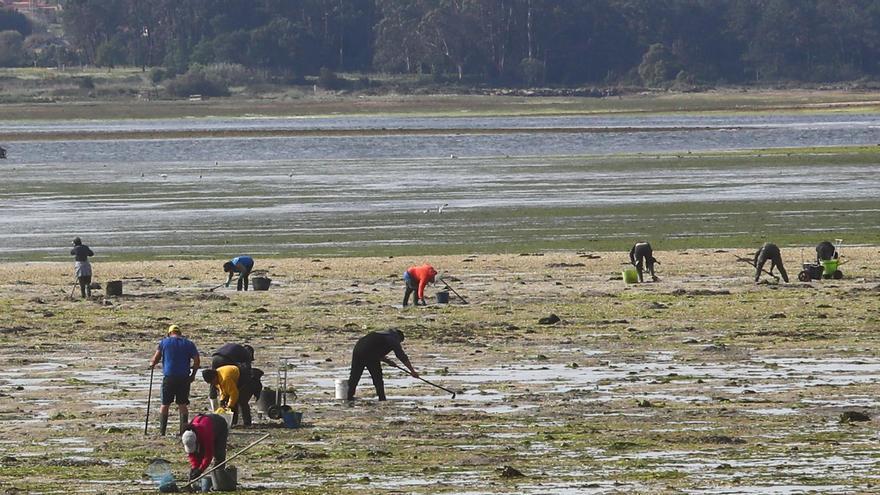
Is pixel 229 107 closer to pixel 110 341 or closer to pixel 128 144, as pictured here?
pixel 128 144

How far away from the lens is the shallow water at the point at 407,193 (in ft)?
161

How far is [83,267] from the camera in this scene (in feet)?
118

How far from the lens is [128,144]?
11256cm

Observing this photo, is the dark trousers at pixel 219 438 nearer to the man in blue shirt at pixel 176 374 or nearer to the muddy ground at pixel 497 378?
the muddy ground at pixel 497 378

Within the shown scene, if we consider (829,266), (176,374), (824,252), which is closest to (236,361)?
(176,374)

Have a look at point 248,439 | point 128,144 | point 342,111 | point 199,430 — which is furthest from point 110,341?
point 342,111

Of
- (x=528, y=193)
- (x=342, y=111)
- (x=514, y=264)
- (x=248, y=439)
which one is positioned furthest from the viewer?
(x=342, y=111)

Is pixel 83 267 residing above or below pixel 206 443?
below

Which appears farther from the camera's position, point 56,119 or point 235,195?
point 56,119

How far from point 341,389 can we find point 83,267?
13.7 metres

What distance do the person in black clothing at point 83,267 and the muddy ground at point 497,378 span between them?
0.57 m

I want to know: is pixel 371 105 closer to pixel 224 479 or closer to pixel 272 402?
pixel 272 402

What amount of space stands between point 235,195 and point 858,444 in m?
47.5

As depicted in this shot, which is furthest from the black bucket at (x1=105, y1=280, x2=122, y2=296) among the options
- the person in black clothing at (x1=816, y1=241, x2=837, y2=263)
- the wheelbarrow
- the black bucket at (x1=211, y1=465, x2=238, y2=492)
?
the black bucket at (x1=211, y1=465, x2=238, y2=492)
